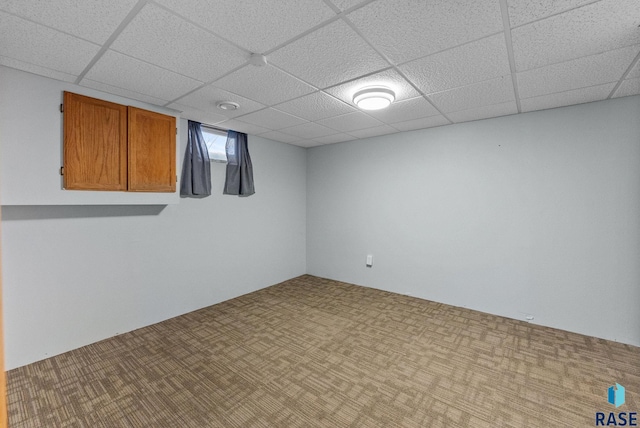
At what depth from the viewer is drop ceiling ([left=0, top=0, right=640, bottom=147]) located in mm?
1550

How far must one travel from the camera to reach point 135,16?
160cm

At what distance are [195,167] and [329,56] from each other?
238 centimetres

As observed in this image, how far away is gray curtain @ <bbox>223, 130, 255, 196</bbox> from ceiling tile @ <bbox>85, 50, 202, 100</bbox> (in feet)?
4.60

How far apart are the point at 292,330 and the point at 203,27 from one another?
284 cm

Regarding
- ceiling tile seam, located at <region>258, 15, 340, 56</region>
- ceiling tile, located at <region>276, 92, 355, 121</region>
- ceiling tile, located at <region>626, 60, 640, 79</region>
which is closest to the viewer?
ceiling tile seam, located at <region>258, 15, 340, 56</region>

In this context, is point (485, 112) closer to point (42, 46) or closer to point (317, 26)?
point (317, 26)

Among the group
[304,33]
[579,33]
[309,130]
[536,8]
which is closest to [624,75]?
[579,33]

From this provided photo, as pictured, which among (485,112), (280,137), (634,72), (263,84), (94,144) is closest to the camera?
(634,72)

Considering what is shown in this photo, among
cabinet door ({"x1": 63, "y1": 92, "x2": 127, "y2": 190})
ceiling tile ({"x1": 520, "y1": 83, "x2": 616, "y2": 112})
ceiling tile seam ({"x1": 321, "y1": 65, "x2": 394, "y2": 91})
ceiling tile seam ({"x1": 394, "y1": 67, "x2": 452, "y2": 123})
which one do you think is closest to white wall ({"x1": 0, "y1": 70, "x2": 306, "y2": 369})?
cabinet door ({"x1": 63, "y1": 92, "x2": 127, "y2": 190})

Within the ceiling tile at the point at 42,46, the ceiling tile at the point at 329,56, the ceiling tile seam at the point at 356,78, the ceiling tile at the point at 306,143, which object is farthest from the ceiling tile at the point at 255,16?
the ceiling tile at the point at 306,143

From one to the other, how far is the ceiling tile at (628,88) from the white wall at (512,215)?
0.11 metres

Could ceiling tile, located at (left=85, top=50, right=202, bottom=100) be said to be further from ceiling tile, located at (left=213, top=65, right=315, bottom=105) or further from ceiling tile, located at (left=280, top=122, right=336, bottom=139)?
ceiling tile, located at (left=280, top=122, right=336, bottom=139)

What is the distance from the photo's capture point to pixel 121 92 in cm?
264

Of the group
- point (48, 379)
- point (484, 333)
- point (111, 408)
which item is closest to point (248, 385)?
point (111, 408)
